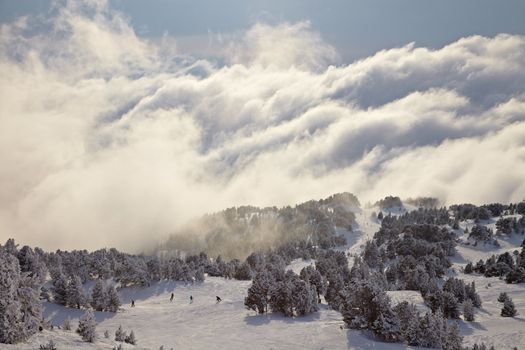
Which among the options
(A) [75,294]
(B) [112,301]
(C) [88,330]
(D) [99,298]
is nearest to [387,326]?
(C) [88,330]

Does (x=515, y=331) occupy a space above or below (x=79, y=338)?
below

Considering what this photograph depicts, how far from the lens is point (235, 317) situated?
7294 cm

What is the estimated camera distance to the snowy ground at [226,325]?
52844mm

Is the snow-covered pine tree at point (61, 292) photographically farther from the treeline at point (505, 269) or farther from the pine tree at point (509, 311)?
the treeline at point (505, 269)

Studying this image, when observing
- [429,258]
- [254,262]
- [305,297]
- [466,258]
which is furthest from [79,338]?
[466,258]

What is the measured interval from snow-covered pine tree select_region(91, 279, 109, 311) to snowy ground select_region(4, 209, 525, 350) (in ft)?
7.29

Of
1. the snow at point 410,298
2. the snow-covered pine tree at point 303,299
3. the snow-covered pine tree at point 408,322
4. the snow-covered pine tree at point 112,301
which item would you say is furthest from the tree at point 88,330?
the snow at point 410,298

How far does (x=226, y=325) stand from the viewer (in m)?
67.9

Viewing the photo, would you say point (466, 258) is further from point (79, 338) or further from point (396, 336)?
point (79, 338)

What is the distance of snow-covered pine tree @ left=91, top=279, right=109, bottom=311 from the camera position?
256 feet

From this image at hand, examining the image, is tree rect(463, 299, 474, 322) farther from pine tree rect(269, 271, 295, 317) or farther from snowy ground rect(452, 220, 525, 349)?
pine tree rect(269, 271, 295, 317)

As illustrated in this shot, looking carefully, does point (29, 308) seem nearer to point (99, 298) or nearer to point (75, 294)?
point (99, 298)

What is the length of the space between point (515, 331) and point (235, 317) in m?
42.3

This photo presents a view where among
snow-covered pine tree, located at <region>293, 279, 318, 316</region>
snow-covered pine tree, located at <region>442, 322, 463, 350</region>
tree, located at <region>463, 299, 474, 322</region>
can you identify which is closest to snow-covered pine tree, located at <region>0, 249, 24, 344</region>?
snow-covered pine tree, located at <region>293, 279, 318, 316</region>
